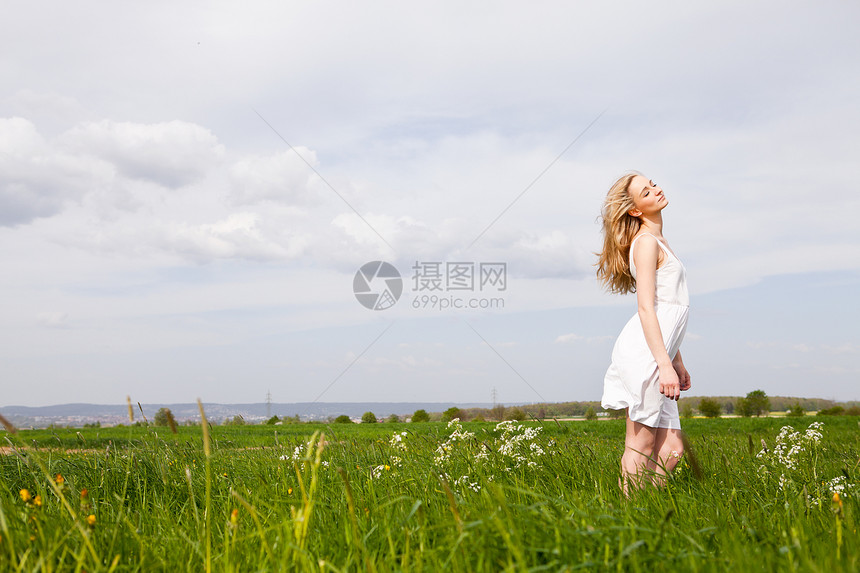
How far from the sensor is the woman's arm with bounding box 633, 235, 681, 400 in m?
3.73

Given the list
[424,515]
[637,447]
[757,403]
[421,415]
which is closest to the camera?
[424,515]

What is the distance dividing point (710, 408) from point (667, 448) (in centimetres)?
4338

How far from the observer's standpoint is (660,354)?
3770 millimetres

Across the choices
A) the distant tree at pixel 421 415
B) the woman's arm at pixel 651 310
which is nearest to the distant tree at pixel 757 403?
the distant tree at pixel 421 415

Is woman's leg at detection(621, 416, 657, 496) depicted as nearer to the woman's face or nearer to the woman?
the woman

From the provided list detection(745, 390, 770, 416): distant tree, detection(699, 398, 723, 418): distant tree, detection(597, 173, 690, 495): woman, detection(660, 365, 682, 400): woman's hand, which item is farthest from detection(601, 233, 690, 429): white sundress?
detection(745, 390, 770, 416): distant tree

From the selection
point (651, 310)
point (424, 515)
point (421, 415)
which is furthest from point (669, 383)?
point (421, 415)

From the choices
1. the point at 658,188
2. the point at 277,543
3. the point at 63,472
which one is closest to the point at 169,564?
the point at 277,543

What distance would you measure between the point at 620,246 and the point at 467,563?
3037 millimetres

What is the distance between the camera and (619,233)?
14.4 feet

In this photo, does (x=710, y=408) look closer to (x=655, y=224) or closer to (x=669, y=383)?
(x=655, y=224)

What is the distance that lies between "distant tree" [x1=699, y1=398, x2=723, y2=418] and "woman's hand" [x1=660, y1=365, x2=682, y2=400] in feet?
142

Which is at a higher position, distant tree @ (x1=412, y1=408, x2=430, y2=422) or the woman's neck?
the woman's neck

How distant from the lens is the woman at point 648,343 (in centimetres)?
384
